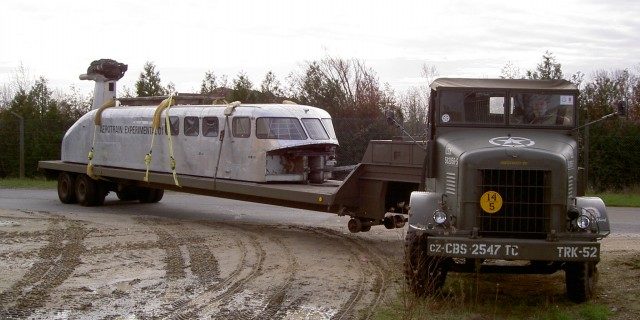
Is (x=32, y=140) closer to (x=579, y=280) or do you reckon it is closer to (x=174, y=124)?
(x=174, y=124)

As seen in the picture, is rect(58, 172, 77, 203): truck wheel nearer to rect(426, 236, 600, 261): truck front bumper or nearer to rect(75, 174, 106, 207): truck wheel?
rect(75, 174, 106, 207): truck wheel

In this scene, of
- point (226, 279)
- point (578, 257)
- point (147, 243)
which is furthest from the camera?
point (147, 243)

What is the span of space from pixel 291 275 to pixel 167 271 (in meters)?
1.56

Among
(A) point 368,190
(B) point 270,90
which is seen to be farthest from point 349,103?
(A) point 368,190

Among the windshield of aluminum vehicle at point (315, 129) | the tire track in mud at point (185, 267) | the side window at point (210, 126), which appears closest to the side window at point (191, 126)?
the side window at point (210, 126)

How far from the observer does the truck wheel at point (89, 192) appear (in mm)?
19859

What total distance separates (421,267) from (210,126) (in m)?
8.08

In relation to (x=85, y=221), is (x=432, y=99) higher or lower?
higher

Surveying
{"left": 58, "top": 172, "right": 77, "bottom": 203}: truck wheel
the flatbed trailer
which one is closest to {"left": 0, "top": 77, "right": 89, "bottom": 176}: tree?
{"left": 58, "top": 172, "right": 77, "bottom": 203}: truck wheel

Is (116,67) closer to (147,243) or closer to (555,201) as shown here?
(147,243)

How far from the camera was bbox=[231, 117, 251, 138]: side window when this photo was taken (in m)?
15.8

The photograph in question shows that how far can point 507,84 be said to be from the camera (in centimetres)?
1076

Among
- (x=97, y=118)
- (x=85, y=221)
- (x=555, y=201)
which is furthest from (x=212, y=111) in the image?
(x=555, y=201)

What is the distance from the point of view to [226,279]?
10656 mm
